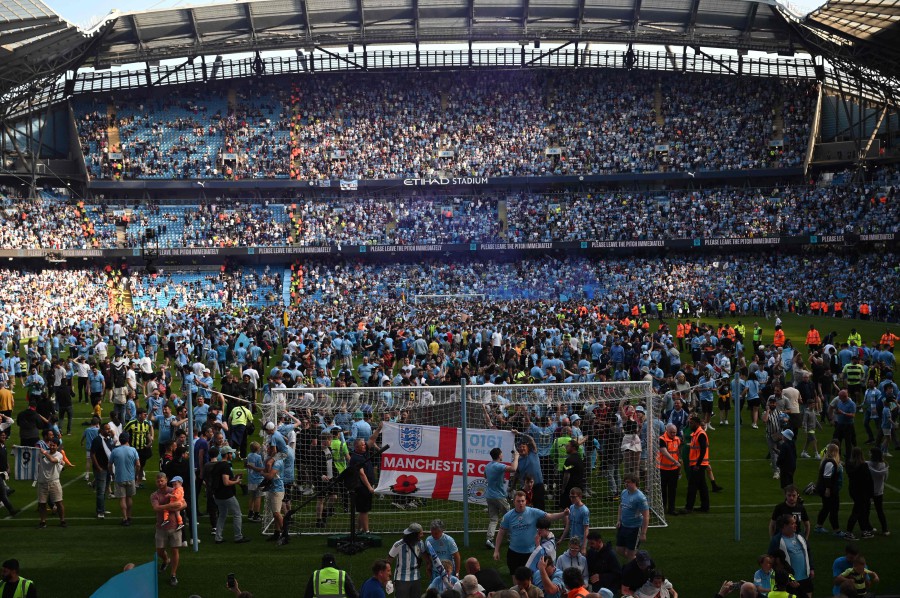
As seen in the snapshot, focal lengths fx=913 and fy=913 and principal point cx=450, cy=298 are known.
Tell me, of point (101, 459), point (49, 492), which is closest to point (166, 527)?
point (101, 459)

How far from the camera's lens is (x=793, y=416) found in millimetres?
16328

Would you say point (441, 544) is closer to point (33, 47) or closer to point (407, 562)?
point (407, 562)

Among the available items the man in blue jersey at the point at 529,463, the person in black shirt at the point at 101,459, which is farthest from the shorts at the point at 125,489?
the man in blue jersey at the point at 529,463

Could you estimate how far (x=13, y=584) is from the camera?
27.5 feet

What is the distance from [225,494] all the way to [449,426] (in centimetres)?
313

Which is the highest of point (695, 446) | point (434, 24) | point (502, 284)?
point (434, 24)

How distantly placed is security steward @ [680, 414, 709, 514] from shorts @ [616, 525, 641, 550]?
2.83 m

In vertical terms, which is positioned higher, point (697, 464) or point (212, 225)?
point (212, 225)

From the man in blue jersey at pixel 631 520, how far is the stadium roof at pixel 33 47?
3594cm

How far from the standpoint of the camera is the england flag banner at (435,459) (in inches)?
478

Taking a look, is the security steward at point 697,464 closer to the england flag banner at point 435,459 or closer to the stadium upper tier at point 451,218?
the england flag banner at point 435,459

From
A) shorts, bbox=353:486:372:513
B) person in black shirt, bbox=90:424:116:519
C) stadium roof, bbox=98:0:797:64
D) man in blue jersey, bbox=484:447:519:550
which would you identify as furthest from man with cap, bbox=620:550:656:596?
stadium roof, bbox=98:0:797:64

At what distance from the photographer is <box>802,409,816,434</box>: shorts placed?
16.9 meters

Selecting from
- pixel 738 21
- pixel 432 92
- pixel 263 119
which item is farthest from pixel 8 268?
pixel 738 21
